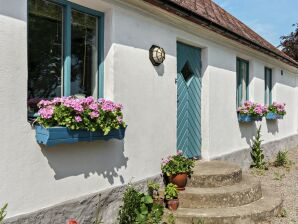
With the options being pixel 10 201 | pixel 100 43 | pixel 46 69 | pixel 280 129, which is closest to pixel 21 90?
pixel 46 69

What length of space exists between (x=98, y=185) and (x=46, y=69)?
1559 mm

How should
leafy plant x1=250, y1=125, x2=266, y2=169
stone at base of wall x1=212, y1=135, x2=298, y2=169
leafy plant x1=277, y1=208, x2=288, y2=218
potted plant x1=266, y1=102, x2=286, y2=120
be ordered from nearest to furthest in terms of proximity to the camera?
leafy plant x1=277, y1=208, x2=288, y2=218 < stone at base of wall x1=212, y1=135, x2=298, y2=169 < leafy plant x1=250, y1=125, x2=266, y2=169 < potted plant x1=266, y1=102, x2=286, y2=120

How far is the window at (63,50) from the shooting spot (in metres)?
3.65

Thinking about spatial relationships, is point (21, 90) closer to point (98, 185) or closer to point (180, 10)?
point (98, 185)

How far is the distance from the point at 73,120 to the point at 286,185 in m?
5.72

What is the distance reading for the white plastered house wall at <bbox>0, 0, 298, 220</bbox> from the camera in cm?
321

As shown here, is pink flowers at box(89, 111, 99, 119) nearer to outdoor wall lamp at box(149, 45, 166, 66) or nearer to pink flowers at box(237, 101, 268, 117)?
outdoor wall lamp at box(149, 45, 166, 66)

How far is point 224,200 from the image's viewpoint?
198 inches

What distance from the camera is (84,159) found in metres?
3.97

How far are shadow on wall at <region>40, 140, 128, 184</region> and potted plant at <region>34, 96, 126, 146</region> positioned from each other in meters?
0.22

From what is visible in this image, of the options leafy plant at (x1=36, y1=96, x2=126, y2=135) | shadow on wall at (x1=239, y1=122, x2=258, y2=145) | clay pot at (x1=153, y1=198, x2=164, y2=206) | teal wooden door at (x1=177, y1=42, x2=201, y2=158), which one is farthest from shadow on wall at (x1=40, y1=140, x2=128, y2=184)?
shadow on wall at (x1=239, y1=122, x2=258, y2=145)

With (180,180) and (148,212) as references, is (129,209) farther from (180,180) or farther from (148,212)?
(180,180)

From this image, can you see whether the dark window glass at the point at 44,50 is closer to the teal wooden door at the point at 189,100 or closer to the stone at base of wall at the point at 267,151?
the teal wooden door at the point at 189,100

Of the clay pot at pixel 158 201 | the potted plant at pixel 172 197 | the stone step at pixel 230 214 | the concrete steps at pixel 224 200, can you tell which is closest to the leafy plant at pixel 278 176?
the concrete steps at pixel 224 200
